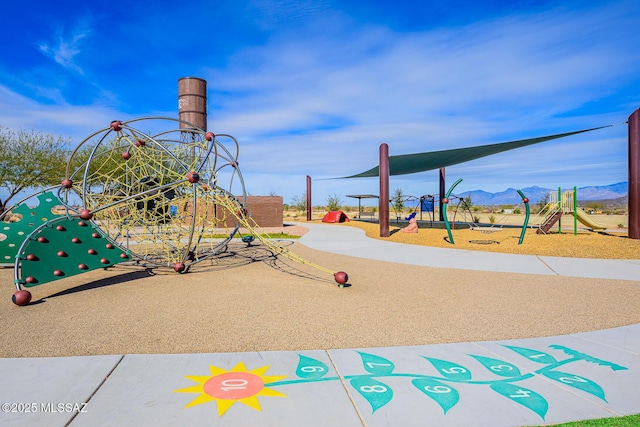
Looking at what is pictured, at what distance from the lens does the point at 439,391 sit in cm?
307

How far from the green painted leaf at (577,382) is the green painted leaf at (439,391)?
967mm

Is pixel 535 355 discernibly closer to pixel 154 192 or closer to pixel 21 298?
pixel 21 298

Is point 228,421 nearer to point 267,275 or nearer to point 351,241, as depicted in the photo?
point 267,275

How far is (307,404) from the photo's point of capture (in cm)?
286

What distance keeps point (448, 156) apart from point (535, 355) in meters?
16.4

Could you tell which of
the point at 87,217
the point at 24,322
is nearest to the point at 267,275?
→ the point at 87,217

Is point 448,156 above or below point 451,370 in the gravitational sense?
above

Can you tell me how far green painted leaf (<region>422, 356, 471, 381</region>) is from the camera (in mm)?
3322

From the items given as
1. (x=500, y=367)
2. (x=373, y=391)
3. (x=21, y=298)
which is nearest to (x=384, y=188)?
(x=21, y=298)

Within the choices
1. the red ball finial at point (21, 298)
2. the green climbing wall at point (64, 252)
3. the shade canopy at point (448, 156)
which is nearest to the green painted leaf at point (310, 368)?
the red ball finial at point (21, 298)

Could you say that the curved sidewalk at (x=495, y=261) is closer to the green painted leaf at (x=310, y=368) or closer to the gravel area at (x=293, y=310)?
the gravel area at (x=293, y=310)

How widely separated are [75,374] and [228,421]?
166 cm

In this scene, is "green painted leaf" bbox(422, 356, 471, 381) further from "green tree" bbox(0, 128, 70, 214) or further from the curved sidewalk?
"green tree" bbox(0, 128, 70, 214)

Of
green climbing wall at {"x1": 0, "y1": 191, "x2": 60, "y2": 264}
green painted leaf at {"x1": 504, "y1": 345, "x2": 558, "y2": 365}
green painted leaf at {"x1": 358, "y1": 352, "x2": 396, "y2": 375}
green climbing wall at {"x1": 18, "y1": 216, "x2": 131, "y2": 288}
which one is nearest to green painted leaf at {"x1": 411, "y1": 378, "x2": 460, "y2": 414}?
green painted leaf at {"x1": 358, "y1": 352, "x2": 396, "y2": 375}
